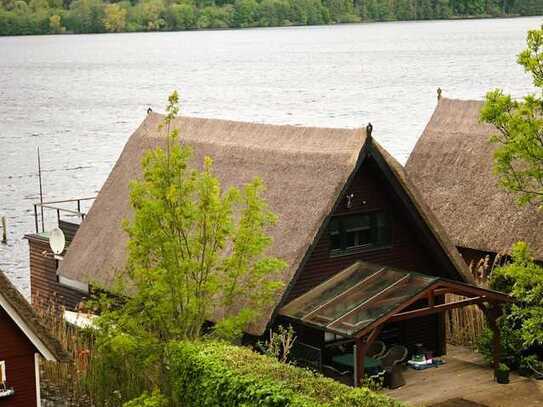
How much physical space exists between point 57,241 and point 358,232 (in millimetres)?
10129

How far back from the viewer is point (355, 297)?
1156 inches

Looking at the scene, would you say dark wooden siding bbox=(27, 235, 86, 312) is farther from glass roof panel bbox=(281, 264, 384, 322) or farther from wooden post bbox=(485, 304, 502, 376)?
wooden post bbox=(485, 304, 502, 376)

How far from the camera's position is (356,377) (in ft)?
90.1

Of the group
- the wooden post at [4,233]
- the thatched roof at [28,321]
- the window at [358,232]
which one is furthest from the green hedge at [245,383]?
the wooden post at [4,233]

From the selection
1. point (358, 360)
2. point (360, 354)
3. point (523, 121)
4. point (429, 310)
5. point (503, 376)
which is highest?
point (523, 121)

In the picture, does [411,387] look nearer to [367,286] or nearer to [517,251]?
[367,286]

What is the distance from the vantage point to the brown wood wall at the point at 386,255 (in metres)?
30.8

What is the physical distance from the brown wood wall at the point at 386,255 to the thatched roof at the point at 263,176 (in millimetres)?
760

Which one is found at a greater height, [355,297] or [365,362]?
[355,297]

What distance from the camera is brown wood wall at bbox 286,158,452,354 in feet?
101

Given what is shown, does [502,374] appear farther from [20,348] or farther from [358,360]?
[20,348]

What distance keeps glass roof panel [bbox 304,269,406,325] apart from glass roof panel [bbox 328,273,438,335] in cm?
17

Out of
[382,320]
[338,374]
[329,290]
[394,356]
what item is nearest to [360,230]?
[329,290]

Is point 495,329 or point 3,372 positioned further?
point 495,329
